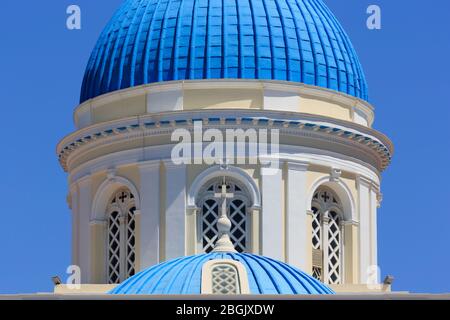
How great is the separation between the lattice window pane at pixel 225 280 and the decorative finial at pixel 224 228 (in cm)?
326

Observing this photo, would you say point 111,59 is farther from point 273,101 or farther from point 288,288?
point 288,288

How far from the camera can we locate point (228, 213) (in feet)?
176

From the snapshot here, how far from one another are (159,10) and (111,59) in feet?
5.47

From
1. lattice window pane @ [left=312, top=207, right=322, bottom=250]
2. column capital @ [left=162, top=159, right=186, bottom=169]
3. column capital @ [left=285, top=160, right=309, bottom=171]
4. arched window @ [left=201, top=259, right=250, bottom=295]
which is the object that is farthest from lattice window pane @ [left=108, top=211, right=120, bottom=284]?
arched window @ [left=201, top=259, right=250, bottom=295]

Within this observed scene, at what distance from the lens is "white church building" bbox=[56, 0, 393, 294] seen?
176 feet

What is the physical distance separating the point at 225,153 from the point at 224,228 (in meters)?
4.55

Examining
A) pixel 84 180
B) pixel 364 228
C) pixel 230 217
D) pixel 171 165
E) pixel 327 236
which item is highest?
pixel 84 180

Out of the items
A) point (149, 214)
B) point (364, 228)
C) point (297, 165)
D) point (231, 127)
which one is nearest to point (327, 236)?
point (364, 228)

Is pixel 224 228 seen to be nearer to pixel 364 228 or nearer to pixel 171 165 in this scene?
pixel 171 165
